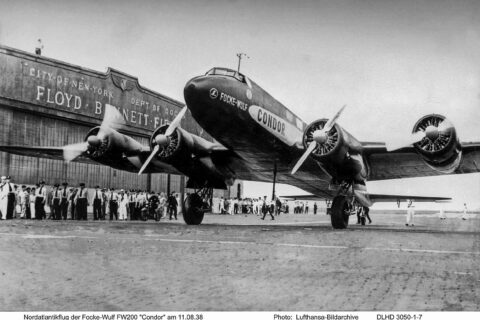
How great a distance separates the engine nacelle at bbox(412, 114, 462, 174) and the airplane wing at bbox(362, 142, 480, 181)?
31.4 inches

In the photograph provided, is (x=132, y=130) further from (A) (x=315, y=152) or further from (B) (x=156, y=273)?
(B) (x=156, y=273)

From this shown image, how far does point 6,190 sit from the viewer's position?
21.6 metres

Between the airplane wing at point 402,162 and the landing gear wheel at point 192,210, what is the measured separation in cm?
684

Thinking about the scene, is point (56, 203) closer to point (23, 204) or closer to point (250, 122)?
point (23, 204)

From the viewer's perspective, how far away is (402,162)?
18.0m

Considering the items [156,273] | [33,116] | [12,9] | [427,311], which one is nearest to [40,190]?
[33,116]

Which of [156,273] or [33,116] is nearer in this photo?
[156,273]

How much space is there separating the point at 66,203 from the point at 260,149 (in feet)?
39.3

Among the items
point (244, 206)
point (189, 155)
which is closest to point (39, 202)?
point (189, 155)

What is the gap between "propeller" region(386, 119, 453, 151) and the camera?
46.9ft

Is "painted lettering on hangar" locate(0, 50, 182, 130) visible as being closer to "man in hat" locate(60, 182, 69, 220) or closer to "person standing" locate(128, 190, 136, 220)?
"man in hat" locate(60, 182, 69, 220)

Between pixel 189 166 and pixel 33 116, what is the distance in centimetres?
1444

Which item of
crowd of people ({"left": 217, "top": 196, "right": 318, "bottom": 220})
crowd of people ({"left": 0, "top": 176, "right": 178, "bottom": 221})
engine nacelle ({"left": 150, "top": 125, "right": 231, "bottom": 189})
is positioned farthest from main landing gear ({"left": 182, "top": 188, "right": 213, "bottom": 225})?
crowd of people ({"left": 217, "top": 196, "right": 318, "bottom": 220})

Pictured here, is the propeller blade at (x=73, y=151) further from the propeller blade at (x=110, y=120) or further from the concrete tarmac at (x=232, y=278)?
the concrete tarmac at (x=232, y=278)
